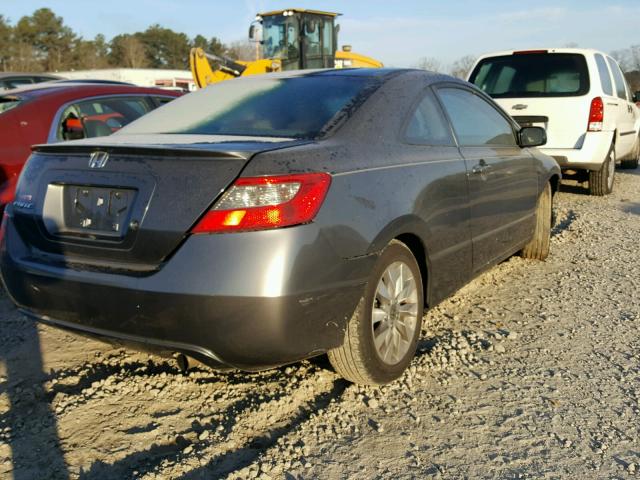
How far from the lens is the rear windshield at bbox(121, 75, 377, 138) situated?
3044mm

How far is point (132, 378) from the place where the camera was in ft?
10.5

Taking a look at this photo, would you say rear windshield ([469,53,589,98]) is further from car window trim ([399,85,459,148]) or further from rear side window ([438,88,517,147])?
car window trim ([399,85,459,148])

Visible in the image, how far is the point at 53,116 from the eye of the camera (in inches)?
201

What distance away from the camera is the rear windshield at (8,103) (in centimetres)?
509

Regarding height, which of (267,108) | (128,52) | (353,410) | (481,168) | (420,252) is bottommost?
(353,410)

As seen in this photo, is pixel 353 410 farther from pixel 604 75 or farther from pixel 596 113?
pixel 604 75

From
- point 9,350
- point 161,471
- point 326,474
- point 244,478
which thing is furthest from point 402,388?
point 9,350

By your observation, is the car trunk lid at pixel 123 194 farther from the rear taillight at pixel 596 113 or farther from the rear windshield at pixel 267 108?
the rear taillight at pixel 596 113

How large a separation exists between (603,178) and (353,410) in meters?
6.79

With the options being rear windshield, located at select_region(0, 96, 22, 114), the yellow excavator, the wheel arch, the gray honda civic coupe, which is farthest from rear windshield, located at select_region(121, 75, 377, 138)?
the yellow excavator

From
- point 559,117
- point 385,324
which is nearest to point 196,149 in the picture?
point 385,324

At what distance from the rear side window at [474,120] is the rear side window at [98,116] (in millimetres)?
2807

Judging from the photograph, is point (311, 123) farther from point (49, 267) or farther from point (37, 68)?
point (37, 68)

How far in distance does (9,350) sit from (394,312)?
2.33 m
